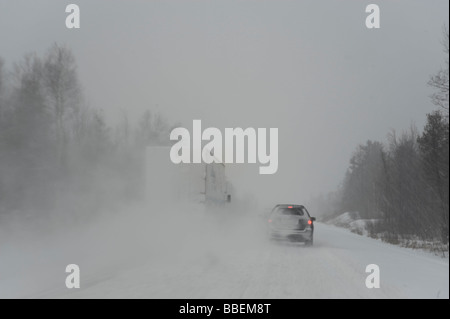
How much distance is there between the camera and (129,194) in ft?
95.6

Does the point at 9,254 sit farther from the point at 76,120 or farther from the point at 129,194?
the point at 76,120

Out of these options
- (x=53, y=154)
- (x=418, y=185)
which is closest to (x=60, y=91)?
(x=53, y=154)

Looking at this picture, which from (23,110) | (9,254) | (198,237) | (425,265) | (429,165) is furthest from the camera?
(23,110)

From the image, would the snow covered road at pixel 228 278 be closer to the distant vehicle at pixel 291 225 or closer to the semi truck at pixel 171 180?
the semi truck at pixel 171 180

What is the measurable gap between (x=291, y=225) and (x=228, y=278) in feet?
28.8

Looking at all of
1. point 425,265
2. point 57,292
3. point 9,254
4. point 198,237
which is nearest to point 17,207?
point 9,254

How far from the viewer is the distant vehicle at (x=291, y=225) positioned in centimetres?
1670

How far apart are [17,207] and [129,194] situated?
9176 mm

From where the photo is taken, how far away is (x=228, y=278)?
27.6 feet

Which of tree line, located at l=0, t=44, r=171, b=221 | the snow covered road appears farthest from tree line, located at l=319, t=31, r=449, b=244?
tree line, located at l=0, t=44, r=171, b=221

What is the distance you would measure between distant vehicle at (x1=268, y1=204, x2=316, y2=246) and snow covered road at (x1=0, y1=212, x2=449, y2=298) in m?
4.28

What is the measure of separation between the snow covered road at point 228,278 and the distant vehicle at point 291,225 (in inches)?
168

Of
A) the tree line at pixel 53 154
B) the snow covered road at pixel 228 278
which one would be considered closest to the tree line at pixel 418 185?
the snow covered road at pixel 228 278

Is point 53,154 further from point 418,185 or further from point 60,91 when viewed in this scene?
point 418,185
